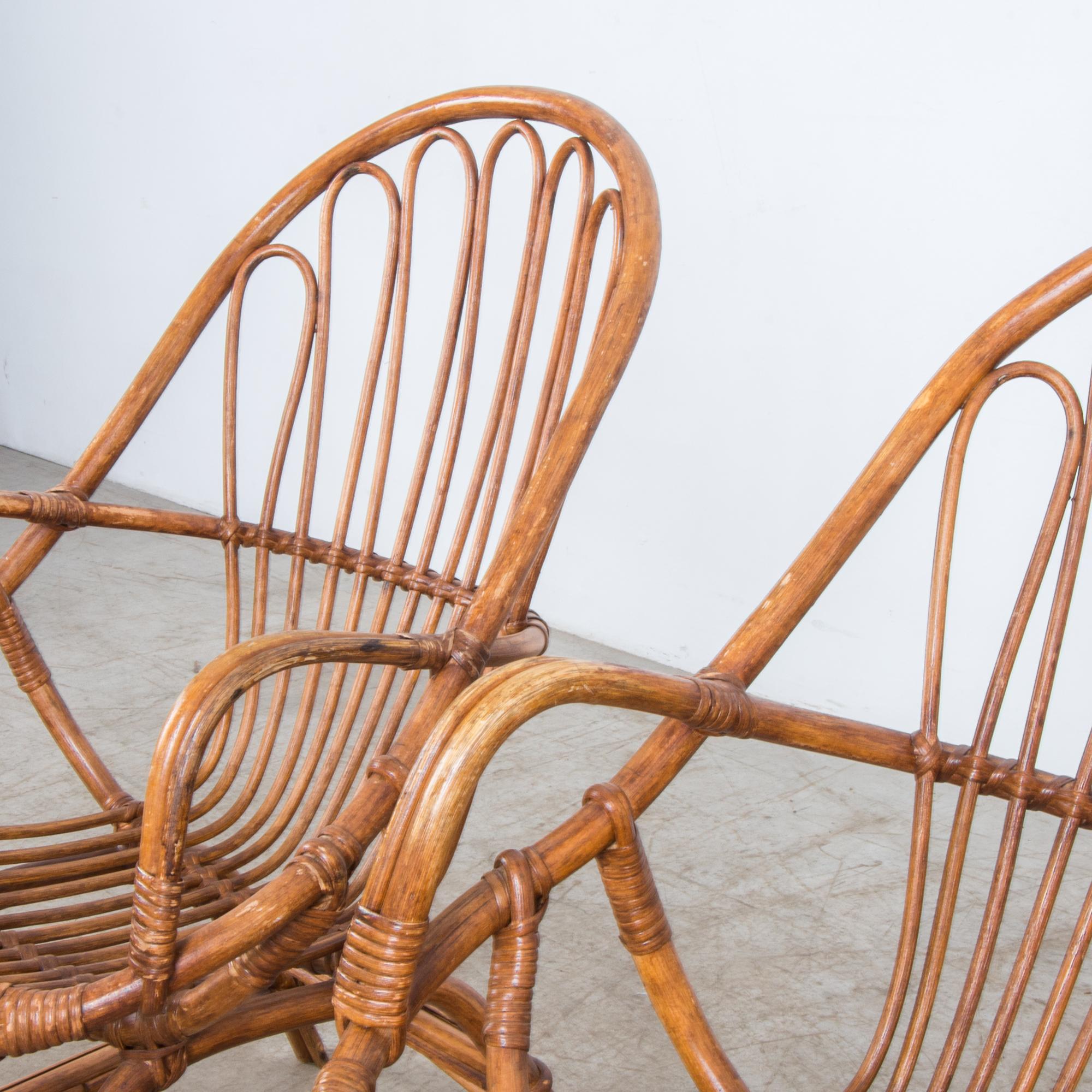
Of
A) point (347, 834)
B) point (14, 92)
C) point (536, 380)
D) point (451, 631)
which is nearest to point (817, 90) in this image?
point (536, 380)

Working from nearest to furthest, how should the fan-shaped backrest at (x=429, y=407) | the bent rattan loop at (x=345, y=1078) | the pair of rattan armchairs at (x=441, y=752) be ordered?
the bent rattan loop at (x=345, y=1078) < the pair of rattan armchairs at (x=441, y=752) < the fan-shaped backrest at (x=429, y=407)

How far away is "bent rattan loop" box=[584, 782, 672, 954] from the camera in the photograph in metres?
0.79

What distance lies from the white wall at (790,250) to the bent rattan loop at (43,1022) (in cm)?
176

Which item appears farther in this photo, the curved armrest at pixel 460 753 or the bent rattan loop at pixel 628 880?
the bent rattan loop at pixel 628 880

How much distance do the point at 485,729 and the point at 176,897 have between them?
0.24 meters

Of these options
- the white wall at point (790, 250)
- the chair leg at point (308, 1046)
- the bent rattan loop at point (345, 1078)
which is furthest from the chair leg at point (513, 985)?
the white wall at point (790, 250)

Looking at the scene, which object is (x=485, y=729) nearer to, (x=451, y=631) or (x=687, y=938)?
(x=451, y=631)

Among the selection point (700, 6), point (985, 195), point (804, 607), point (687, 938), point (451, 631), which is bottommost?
point (687, 938)

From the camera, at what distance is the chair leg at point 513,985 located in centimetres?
73

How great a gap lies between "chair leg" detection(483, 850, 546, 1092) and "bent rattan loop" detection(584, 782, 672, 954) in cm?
6

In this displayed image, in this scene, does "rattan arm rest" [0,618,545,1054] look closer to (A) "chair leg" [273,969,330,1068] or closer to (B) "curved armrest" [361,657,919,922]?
(B) "curved armrest" [361,657,919,922]

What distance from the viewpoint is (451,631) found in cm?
97

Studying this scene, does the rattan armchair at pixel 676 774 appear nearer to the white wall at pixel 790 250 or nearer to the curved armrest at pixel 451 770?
the curved armrest at pixel 451 770

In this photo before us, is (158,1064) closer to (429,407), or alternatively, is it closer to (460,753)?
(460,753)
